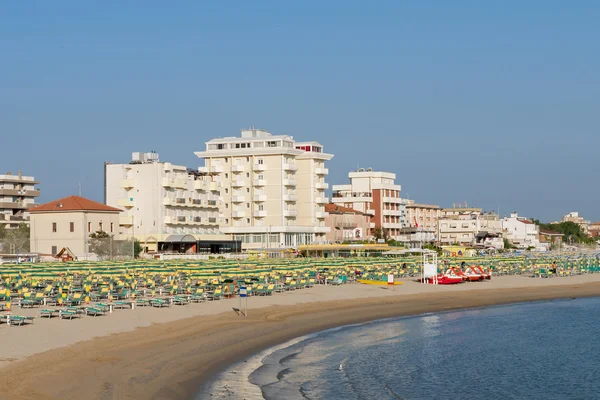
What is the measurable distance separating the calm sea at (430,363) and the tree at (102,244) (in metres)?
45.4

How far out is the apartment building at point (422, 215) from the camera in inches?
6265

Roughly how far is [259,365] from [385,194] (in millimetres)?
110650

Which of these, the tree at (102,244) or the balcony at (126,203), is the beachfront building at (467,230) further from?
the tree at (102,244)

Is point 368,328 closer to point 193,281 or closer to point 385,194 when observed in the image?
point 193,281

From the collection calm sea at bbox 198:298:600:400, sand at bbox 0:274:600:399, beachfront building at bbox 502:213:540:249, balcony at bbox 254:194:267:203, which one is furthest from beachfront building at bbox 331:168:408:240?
calm sea at bbox 198:298:600:400

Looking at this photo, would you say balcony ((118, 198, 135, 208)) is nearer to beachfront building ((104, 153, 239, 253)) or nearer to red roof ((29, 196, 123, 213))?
beachfront building ((104, 153, 239, 253))

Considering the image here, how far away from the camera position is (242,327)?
114ft

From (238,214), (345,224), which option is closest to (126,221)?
(238,214)

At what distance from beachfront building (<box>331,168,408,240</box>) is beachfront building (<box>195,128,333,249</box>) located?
1979 centimetres

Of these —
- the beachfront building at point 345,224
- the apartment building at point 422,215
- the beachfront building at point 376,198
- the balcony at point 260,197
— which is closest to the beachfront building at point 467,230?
the apartment building at point 422,215

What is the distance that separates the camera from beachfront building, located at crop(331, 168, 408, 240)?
135000 mm

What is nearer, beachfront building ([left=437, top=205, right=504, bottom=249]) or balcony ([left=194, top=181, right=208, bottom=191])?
balcony ([left=194, top=181, right=208, bottom=191])

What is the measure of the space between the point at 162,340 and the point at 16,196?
109 metres

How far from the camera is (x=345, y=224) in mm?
127312
